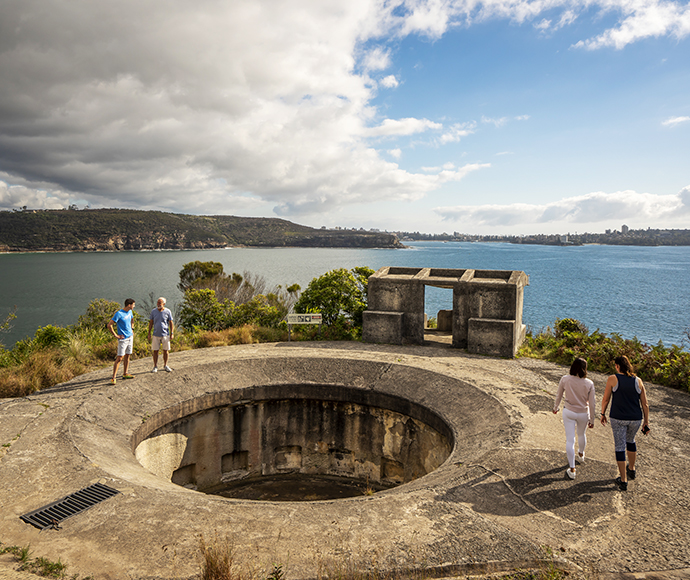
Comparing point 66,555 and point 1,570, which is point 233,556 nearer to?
A: point 66,555

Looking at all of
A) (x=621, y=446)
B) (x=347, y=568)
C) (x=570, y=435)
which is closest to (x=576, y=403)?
(x=570, y=435)

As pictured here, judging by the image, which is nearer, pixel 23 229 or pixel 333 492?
pixel 333 492

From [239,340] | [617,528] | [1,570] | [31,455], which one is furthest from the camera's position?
[239,340]

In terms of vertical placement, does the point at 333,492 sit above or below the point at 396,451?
below

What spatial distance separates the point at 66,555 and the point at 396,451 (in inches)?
287

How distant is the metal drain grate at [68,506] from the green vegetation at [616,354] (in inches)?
450

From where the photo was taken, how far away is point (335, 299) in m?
15.5

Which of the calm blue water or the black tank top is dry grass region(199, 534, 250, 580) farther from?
the calm blue water

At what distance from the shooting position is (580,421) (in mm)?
5633

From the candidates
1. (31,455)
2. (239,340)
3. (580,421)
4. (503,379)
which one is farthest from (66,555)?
(239,340)

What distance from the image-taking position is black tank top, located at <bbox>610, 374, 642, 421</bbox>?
5312mm

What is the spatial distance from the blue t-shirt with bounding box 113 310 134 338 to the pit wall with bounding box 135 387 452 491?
2.22 m

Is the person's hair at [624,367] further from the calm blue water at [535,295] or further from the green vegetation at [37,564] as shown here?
the calm blue water at [535,295]

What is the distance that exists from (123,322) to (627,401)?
9.21 meters
